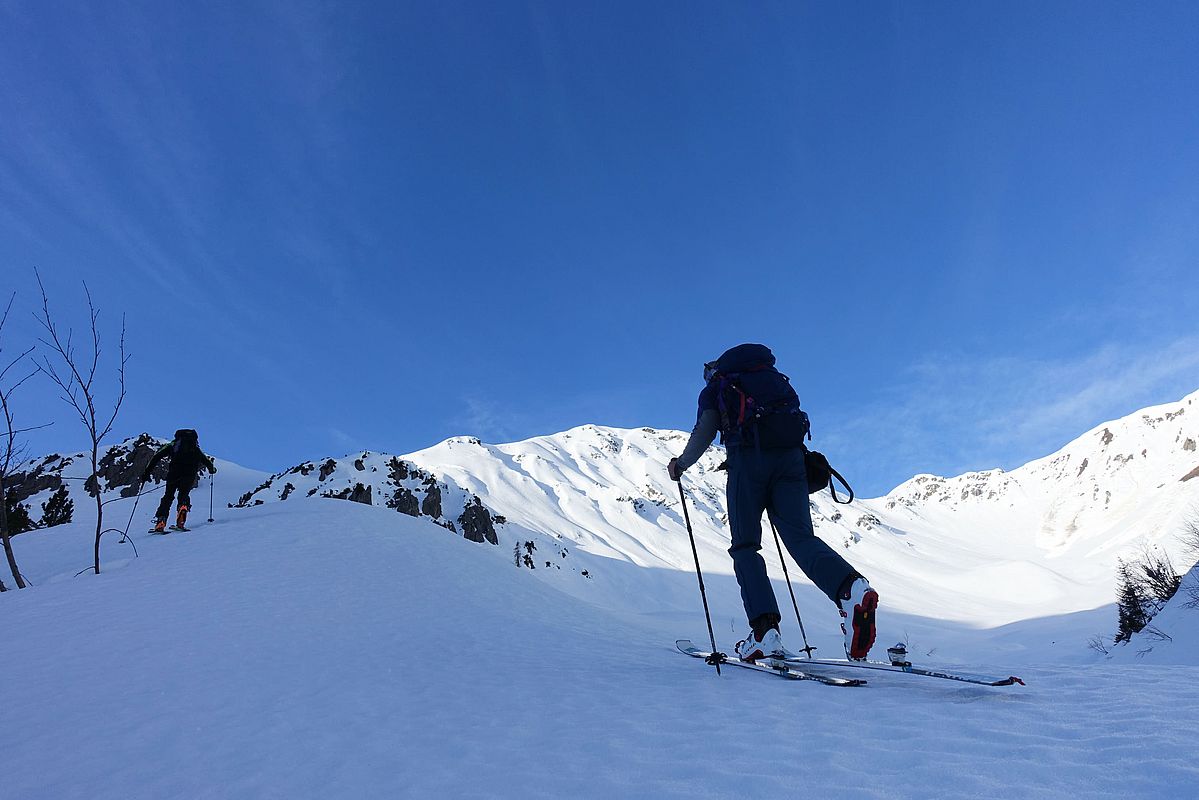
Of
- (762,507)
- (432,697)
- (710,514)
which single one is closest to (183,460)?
(432,697)

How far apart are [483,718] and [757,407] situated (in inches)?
99.9

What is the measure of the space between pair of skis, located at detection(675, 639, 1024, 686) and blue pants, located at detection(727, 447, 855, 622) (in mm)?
365

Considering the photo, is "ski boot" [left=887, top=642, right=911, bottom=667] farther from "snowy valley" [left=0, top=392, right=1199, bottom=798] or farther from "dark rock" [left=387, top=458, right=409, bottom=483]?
"dark rock" [left=387, top=458, right=409, bottom=483]

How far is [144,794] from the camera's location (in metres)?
2.38

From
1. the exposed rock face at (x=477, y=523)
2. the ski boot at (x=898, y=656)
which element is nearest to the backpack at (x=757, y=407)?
the ski boot at (x=898, y=656)

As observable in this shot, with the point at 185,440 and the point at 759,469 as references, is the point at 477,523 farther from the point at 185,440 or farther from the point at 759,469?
the point at 759,469

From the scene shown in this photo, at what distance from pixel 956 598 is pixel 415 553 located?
206ft

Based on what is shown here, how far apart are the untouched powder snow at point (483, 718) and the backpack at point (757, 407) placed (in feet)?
5.08

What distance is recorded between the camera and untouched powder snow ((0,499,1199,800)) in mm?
2053

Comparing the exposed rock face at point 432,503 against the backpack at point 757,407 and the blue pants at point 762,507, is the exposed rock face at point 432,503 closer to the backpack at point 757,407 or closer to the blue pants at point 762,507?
the blue pants at point 762,507

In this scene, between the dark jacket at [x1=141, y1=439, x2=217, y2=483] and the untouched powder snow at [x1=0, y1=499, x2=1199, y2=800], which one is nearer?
the untouched powder snow at [x1=0, y1=499, x2=1199, y2=800]

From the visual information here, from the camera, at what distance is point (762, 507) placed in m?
3.95

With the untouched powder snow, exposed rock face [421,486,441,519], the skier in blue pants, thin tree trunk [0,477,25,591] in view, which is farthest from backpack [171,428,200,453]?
exposed rock face [421,486,441,519]

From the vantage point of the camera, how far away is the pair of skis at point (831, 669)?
3.14m
